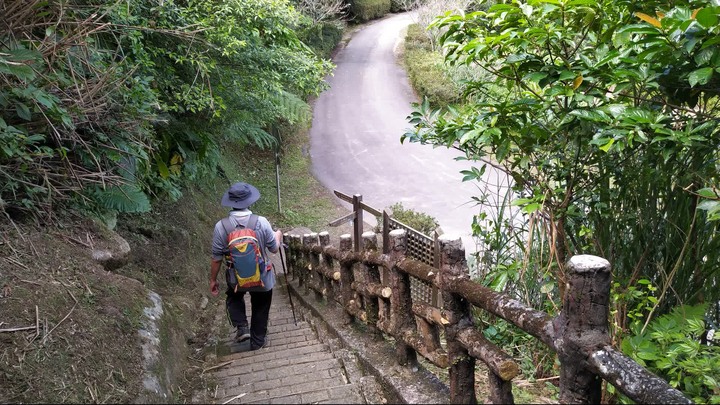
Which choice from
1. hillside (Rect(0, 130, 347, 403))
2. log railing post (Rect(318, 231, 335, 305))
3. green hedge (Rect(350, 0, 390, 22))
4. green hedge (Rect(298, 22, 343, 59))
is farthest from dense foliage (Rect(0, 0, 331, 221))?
green hedge (Rect(350, 0, 390, 22))

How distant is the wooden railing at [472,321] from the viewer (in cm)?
183

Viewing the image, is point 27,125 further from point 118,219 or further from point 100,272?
point 118,219

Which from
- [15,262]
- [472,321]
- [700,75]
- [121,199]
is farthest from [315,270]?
[700,75]

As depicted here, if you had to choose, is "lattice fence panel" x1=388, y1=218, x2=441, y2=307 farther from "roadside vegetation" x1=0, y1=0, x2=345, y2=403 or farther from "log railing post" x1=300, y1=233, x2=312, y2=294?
"roadside vegetation" x1=0, y1=0, x2=345, y2=403

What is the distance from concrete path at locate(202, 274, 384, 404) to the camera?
2.53 m

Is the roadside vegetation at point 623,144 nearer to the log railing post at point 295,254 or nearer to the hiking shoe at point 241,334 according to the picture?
the hiking shoe at point 241,334

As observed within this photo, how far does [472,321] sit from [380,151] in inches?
629

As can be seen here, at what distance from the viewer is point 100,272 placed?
4031 millimetres

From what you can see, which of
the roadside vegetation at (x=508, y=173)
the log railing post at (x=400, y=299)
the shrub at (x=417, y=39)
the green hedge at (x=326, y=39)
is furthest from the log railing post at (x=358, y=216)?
the shrub at (x=417, y=39)

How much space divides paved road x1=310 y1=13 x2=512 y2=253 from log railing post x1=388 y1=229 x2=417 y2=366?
7.36 metres

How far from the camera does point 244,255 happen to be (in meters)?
4.27

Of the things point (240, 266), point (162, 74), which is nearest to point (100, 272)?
point (240, 266)

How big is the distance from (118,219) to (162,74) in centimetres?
182

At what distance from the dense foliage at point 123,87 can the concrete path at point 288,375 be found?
2.02 metres
